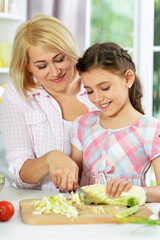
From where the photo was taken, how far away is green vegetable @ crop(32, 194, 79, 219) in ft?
4.87

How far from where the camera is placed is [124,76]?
1.93m

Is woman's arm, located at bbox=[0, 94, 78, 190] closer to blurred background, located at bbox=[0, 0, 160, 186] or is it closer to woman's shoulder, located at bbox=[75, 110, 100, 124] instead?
woman's shoulder, located at bbox=[75, 110, 100, 124]

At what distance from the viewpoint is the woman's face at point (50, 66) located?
211 cm

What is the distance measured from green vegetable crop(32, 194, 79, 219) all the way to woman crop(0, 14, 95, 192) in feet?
1.45

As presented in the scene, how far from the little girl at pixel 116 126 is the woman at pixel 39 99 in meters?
0.20

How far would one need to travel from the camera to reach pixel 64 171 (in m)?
1.79

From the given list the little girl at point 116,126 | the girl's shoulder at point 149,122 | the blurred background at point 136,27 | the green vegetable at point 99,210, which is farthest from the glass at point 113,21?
the green vegetable at point 99,210

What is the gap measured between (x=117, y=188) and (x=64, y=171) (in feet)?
0.79

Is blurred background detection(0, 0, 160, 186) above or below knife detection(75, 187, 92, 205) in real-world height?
above

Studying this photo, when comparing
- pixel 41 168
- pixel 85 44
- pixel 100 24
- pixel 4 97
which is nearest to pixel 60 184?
pixel 41 168

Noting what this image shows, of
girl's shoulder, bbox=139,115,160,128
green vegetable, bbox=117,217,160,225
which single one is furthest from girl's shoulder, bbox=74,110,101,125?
green vegetable, bbox=117,217,160,225

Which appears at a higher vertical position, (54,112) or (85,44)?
(85,44)

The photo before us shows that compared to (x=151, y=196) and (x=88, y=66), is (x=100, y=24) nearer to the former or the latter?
(x=88, y=66)

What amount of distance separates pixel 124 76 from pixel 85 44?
7.01 ft
